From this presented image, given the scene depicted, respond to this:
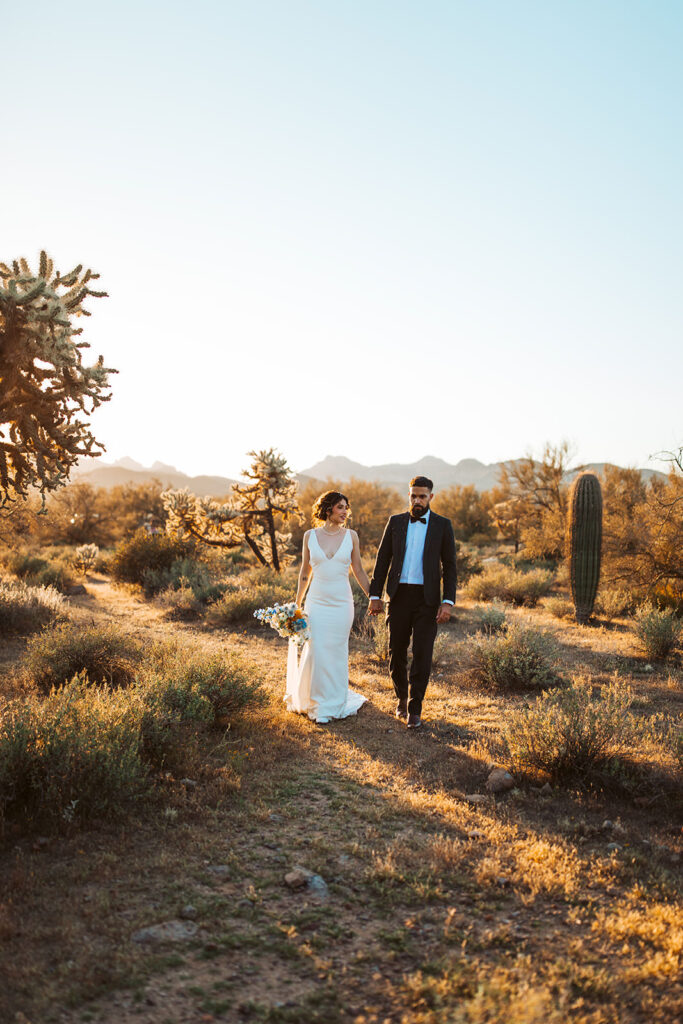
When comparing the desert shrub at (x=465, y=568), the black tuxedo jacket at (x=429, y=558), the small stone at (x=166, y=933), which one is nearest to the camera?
the small stone at (x=166, y=933)

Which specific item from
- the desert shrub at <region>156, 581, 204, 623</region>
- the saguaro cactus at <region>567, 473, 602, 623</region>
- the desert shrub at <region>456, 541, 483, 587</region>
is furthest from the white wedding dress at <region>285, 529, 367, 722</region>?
the desert shrub at <region>456, 541, 483, 587</region>

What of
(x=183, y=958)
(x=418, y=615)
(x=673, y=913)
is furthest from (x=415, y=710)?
(x=183, y=958)

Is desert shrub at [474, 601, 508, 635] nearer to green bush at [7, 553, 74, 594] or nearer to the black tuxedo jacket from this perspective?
the black tuxedo jacket

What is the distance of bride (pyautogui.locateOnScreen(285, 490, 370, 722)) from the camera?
262 inches

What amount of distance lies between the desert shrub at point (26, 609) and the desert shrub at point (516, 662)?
5.92m

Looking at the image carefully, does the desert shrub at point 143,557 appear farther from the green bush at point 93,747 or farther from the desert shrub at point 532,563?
the desert shrub at point 532,563

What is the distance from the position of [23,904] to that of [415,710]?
150 inches

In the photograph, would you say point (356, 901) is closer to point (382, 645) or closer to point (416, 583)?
point (416, 583)

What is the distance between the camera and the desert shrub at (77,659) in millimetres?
6840

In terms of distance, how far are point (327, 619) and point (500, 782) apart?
257cm

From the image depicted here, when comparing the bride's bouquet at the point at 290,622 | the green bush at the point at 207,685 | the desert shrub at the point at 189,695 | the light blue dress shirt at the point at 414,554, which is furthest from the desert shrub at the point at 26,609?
the light blue dress shirt at the point at 414,554

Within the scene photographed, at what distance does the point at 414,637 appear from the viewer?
6387mm

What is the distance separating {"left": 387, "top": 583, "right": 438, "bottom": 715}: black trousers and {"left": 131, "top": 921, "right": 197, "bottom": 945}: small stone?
349 cm

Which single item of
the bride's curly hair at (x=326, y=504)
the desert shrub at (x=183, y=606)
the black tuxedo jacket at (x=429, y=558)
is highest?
the bride's curly hair at (x=326, y=504)
